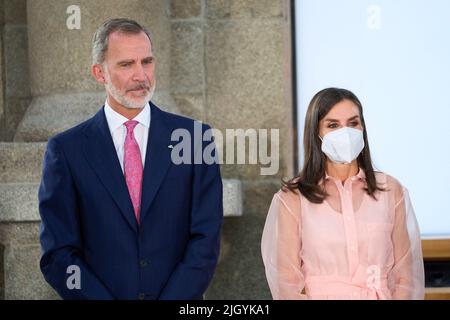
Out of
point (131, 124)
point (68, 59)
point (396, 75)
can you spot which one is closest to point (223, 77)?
point (68, 59)

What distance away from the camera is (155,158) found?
11.2 ft

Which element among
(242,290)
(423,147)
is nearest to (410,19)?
(423,147)

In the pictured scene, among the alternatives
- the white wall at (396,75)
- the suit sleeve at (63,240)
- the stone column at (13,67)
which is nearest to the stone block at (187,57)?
the white wall at (396,75)

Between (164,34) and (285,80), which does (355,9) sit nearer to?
(285,80)

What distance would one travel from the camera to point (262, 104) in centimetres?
498

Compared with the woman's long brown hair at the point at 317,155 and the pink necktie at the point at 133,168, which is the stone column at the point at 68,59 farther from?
the woman's long brown hair at the point at 317,155

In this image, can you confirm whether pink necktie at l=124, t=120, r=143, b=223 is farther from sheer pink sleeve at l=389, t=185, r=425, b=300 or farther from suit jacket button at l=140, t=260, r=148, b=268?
sheer pink sleeve at l=389, t=185, r=425, b=300

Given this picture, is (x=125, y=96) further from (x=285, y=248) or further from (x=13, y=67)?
(x=13, y=67)

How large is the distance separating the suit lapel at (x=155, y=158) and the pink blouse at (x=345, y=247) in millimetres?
428

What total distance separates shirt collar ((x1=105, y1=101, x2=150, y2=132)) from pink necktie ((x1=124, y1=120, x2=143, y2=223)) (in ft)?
0.08

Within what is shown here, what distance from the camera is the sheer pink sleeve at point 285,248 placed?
336cm

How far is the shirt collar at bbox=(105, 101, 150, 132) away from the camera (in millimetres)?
3484

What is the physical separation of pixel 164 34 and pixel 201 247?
74.8 inches

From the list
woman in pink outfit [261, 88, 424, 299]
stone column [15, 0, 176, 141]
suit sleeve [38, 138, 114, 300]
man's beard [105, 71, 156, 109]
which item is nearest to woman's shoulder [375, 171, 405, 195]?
woman in pink outfit [261, 88, 424, 299]
